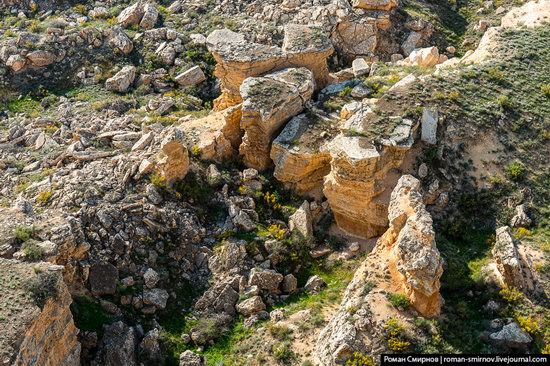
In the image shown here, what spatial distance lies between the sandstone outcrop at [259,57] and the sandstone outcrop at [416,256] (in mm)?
10107

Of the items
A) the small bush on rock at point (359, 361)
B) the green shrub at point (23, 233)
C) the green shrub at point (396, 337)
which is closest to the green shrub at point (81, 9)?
the green shrub at point (23, 233)

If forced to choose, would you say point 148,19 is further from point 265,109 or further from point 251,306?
point 251,306

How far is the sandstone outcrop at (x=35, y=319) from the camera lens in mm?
17875

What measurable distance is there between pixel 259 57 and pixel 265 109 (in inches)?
147

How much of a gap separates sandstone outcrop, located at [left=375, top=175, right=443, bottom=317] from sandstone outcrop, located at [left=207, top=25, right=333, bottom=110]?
1011cm

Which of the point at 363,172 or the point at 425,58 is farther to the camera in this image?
the point at 425,58

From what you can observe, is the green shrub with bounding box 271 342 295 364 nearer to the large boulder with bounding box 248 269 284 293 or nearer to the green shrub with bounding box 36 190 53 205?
the large boulder with bounding box 248 269 284 293

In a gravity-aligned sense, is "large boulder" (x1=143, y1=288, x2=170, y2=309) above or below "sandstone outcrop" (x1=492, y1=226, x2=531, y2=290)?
below

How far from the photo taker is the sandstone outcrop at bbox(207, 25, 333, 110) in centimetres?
2955

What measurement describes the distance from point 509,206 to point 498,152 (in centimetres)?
262

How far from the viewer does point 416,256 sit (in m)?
20.7

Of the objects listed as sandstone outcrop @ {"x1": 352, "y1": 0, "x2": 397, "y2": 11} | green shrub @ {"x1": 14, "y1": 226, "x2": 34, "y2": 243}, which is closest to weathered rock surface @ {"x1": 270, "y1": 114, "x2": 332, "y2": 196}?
green shrub @ {"x1": 14, "y1": 226, "x2": 34, "y2": 243}

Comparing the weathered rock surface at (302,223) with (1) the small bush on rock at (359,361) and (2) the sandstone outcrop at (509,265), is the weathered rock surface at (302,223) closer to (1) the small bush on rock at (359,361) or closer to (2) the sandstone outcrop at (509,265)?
(1) the small bush on rock at (359,361)

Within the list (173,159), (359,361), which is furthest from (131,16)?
(359,361)
